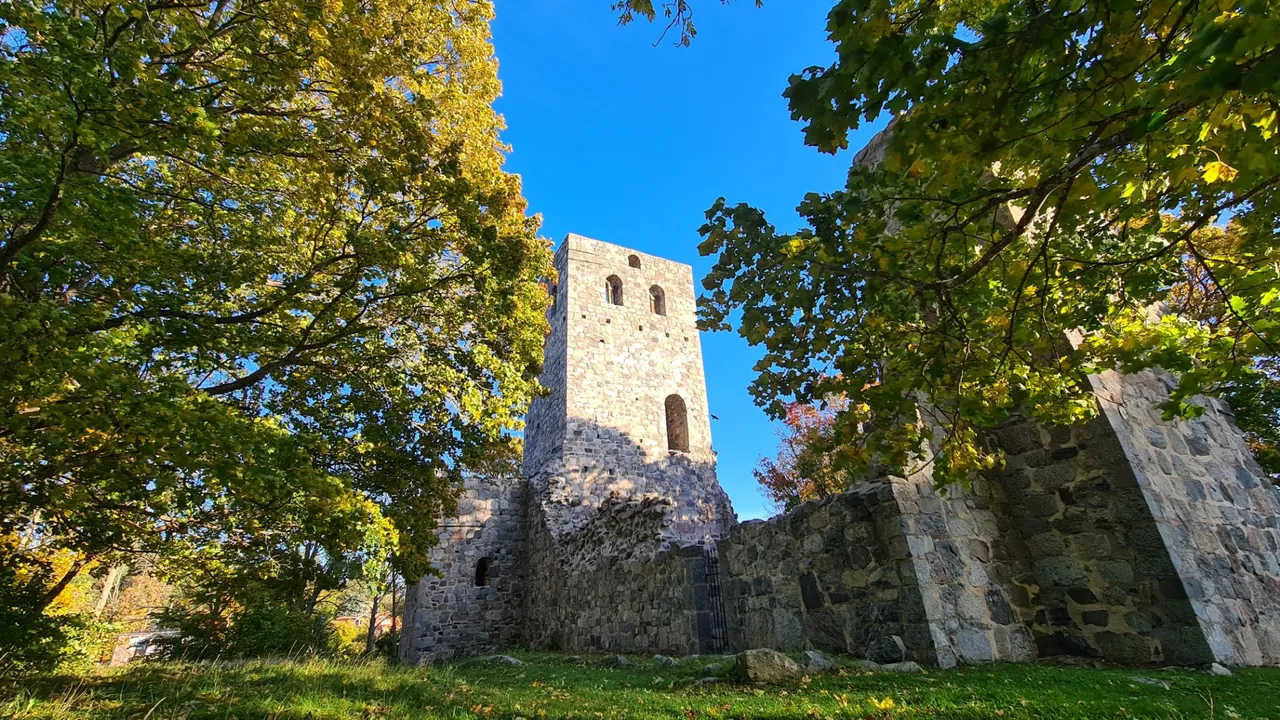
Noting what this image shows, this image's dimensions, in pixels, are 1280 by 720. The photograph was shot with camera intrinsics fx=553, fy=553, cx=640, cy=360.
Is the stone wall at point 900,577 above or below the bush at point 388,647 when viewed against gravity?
above

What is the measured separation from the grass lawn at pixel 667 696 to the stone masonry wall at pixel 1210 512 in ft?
1.97

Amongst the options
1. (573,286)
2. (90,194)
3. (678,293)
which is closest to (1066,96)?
(90,194)

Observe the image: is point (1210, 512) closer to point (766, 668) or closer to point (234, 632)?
point (766, 668)

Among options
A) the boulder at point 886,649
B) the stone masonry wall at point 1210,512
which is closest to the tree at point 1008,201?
the stone masonry wall at point 1210,512

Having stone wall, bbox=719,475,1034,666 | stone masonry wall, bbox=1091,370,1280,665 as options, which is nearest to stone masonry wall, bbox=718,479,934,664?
stone wall, bbox=719,475,1034,666

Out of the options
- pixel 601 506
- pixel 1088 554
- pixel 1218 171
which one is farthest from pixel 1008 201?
pixel 601 506

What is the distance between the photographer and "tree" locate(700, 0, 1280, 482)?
2.01 m

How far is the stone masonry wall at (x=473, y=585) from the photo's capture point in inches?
588

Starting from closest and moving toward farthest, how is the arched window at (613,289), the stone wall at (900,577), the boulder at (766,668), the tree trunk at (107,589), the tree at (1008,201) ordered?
the tree at (1008,201) < the boulder at (766,668) < the stone wall at (900,577) < the tree trunk at (107,589) < the arched window at (613,289)

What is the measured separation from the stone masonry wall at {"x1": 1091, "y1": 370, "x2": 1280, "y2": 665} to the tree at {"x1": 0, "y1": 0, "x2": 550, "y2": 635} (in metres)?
6.70

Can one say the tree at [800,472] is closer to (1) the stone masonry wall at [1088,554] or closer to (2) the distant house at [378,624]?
(1) the stone masonry wall at [1088,554]

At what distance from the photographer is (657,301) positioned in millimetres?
22047

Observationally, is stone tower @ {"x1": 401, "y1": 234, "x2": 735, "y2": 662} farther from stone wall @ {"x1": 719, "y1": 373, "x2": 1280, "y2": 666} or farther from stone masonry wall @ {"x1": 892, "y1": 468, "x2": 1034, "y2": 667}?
stone masonry wall @ {"x1": 892, "y1": 468, "x2": 1034, "y2": 667}

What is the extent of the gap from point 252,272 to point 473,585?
1271 centimetres
